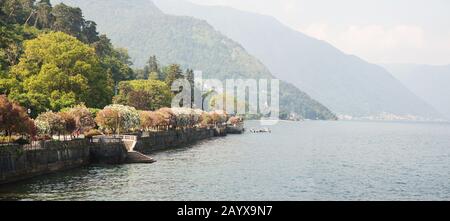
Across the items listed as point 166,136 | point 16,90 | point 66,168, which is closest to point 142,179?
point 66,168

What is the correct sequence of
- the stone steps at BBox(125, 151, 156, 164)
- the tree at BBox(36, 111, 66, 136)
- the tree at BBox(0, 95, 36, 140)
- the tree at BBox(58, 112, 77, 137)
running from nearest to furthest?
1. the tree at BBox(0, 95, 36, 140)
2. the tree at BBox(36, 111, 66, 136)
3. the stone steps at BBox(125, 151, 156, 164)
4. the tree at BBox(58, 112, 77, 137)

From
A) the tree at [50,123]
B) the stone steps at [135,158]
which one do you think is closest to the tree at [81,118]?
the tree at [50,123]

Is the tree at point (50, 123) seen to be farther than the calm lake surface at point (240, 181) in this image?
Yes

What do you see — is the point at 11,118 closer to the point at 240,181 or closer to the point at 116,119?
the point at 240,181

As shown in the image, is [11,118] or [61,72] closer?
[11,118]

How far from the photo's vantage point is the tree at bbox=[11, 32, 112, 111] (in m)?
128

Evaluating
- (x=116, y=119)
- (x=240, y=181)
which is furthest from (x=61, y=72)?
(x=240, y=181)

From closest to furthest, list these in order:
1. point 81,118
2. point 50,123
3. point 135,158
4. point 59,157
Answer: point 59,157 < point 50,123 < point 135,158 < point 81,118

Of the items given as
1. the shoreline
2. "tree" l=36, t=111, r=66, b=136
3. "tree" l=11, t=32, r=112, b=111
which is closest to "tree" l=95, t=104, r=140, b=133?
the shoreline

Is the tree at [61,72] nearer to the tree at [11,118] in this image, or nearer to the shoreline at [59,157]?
the shoreline at [59,157]

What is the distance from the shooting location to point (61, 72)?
432 ft

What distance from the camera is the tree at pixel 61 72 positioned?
128000 mm

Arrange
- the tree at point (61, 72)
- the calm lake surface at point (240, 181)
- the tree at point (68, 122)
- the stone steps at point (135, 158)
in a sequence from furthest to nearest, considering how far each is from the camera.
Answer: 1. the tree at point (61, 72)
2. the tree at point (68, 122)
3. the stone steps at point (135, 158)
4. the calm lake surface at point (240, 181)

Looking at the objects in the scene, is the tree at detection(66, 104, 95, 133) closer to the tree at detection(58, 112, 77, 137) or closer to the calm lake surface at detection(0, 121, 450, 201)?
the tree at detection(58, 112, 77, 137)
